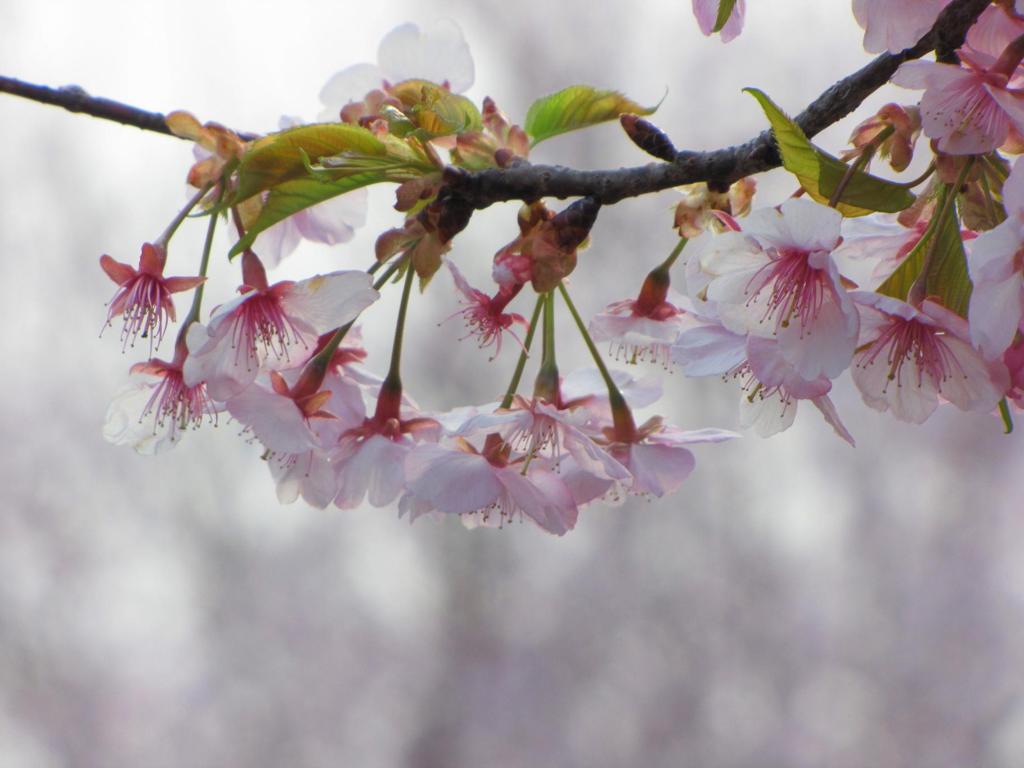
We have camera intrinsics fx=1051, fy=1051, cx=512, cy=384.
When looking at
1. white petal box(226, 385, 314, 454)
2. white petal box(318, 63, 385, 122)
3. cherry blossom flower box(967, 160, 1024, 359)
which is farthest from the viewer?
white petal box(318, 63, 385, 122)

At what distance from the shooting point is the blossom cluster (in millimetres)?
577

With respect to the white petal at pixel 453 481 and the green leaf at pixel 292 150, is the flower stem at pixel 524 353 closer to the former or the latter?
the white petal at pixel 453 481

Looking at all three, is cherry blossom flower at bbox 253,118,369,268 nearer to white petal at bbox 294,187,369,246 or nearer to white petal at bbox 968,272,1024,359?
white petal at bbox 294,187,369,246

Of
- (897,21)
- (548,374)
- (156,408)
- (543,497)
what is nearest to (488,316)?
(548,374)

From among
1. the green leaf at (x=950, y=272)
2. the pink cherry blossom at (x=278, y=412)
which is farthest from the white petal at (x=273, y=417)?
the green leaf at (x=950, y=272)

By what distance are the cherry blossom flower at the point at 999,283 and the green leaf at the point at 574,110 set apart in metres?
0.31

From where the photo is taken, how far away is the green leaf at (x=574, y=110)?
2.56ft

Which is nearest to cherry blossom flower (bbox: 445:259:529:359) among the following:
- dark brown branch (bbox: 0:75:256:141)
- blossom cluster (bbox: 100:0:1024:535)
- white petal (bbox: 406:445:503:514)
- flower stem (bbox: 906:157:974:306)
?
blossom cluster (bbox: 100:0:1024:535)

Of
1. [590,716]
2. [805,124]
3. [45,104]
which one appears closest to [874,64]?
[805,124]

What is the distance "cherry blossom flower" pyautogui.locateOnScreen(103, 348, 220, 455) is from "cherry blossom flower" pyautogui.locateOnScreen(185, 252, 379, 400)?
0.24ft

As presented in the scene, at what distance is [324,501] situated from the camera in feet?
2.69

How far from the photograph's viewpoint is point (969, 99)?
0.56 metres

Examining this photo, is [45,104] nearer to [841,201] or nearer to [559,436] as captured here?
[559,436]

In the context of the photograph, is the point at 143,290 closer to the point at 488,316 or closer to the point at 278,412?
the point at 278,412
